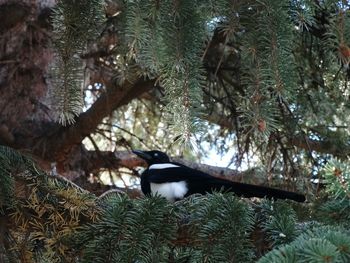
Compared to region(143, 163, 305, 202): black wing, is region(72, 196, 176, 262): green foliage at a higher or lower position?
lower

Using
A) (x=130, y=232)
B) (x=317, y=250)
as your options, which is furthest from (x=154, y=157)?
(x=317, y=250)

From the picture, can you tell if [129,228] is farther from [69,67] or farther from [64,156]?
[64,156]

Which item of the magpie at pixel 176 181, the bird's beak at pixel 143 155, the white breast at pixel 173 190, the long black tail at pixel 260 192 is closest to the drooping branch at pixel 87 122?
the bird's beak at pixel 143 155

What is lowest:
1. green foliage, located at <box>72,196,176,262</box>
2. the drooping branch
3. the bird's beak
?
A: green foliage, located at <box>72,196,176,262</box>

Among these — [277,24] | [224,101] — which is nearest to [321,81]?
[224,101]

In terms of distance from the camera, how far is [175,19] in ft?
8.83

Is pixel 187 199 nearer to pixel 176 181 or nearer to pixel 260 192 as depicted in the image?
pixel 260 192

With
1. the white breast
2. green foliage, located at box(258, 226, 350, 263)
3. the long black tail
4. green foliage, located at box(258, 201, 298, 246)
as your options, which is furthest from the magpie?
green foliage, located at box(258, 226, 350, 263)


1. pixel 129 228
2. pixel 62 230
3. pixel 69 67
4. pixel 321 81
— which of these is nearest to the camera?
pixel 129 228

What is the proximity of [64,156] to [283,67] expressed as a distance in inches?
104

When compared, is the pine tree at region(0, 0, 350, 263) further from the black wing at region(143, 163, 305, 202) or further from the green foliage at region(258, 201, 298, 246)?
the black wing at region(143, 163, 305, 202)

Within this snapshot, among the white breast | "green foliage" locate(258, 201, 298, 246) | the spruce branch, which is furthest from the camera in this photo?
the white breast

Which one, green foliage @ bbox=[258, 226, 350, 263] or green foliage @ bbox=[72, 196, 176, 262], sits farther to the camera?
green foliage @ bbox=[72, 196, 176, 262]

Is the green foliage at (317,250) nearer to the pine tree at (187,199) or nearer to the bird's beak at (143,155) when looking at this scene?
the pine tree at (187,199)
